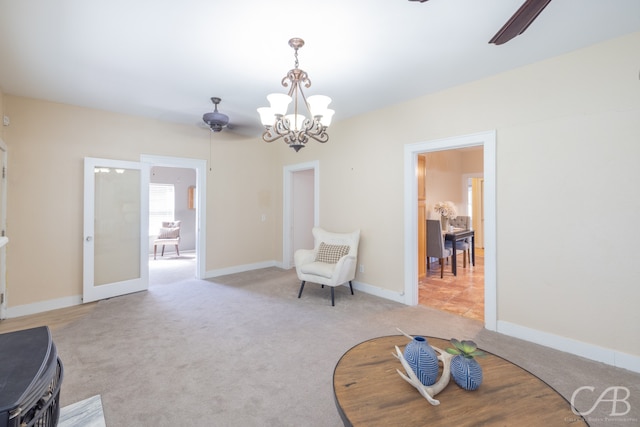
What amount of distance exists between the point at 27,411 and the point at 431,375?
1.54 m

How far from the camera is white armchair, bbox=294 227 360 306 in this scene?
369 centimetres

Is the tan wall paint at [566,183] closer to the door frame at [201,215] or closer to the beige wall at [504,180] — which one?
the beige wall at [504,180]

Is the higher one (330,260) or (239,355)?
(330,260)

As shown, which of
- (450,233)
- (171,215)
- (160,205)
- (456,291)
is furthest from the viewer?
(171,215)

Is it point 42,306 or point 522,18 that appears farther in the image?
point 42,306

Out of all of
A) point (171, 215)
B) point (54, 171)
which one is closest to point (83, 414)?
point (54, 171)

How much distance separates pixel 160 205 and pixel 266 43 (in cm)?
671

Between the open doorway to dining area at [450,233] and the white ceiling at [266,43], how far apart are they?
2364mm

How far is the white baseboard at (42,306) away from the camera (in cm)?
335

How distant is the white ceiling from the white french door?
1.08 metres

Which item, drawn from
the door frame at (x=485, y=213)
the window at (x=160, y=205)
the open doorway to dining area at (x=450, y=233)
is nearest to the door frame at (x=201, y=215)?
the door frame at (x=485, y=213)

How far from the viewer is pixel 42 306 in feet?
11.5

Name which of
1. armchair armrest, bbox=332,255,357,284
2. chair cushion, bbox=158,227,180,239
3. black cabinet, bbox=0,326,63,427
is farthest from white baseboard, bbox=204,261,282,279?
black cabinet, bbox=0,326,63,427

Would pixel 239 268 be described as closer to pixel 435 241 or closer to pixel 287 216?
pixel 287 216
